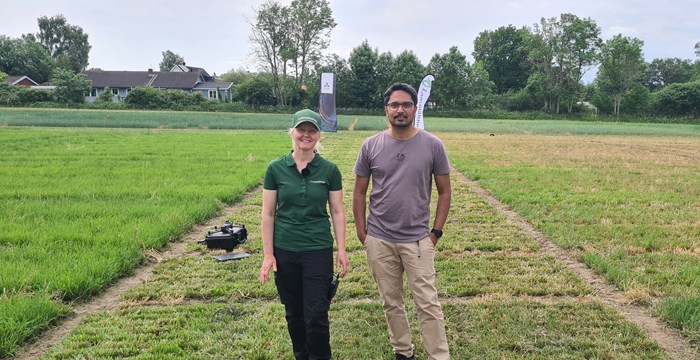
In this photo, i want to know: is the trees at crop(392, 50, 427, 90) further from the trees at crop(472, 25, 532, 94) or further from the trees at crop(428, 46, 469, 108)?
the trees at crop(472, 25, 532, 94)

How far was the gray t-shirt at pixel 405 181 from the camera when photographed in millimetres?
2992

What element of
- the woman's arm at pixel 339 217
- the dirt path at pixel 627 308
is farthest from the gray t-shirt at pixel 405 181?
the dirt path at pixel 627 308

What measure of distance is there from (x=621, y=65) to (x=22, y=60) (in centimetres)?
9158

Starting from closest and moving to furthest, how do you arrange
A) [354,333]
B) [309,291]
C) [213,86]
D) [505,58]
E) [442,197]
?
[309,291], [442,197], [354,333], [213,86], [505,58]

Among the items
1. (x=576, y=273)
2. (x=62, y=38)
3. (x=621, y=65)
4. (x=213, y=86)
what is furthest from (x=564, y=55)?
(x=62, y=38)

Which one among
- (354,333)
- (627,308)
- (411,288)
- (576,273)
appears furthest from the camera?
(576,273)

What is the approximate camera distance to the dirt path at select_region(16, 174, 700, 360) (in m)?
3.36

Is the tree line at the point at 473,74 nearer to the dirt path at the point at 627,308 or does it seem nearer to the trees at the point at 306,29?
the trees at the point at 306,29

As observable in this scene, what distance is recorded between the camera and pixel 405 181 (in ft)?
9.82

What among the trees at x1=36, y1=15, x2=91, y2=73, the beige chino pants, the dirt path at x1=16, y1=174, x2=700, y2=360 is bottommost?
the dirt path at x1=16, y1=174, x2=700, y2=360

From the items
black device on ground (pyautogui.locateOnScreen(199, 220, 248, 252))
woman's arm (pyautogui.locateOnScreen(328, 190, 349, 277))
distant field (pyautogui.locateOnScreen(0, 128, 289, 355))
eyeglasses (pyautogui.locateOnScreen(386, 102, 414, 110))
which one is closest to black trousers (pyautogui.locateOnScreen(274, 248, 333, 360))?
woman's arm (pyautogui.locateOnScreen(328, 190, 349, 277))

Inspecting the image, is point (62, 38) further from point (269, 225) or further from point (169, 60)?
point (269, 225)

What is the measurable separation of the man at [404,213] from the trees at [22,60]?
308ft

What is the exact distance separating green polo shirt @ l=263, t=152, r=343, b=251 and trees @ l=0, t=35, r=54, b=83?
93.6 m
